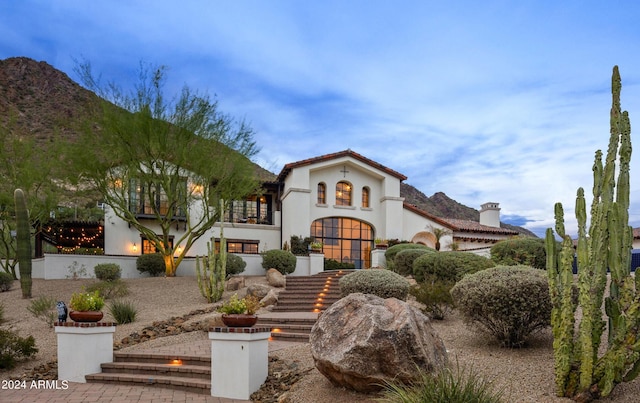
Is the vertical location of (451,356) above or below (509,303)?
below

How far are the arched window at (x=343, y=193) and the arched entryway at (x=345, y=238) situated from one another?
1.02 metres

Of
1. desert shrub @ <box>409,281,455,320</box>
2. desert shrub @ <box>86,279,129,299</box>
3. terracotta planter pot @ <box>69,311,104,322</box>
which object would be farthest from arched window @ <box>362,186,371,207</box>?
terracotta planter pot @ <box>69,311,104,322</box>

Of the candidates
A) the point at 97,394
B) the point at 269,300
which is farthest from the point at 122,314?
the point at 97,394

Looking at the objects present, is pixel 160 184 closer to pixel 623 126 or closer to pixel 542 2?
pixel 542 2

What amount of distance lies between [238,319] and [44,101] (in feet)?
209

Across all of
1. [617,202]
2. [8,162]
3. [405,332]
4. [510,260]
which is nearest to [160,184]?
[8,162]

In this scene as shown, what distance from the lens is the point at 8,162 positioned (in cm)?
2430

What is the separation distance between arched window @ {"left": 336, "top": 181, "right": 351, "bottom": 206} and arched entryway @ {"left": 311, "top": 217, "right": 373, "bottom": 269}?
40.3 inches

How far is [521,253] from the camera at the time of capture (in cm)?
1748

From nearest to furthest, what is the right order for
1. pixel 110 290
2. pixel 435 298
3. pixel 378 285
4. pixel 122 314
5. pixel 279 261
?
pixel 435 298 < pixel 378 285 < pixel 122 314 < pixel 110 290 < pixel 279 261

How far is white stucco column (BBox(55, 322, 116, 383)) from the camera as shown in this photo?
990 centimetres

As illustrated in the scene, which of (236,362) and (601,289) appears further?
(236,362)

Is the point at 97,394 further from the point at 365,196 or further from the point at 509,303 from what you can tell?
the point at 365,196

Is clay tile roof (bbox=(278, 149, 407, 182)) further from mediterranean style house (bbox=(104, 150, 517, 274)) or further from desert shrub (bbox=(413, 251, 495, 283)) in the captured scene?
desert shrub (bbox=(413, 251, 495, 283))
